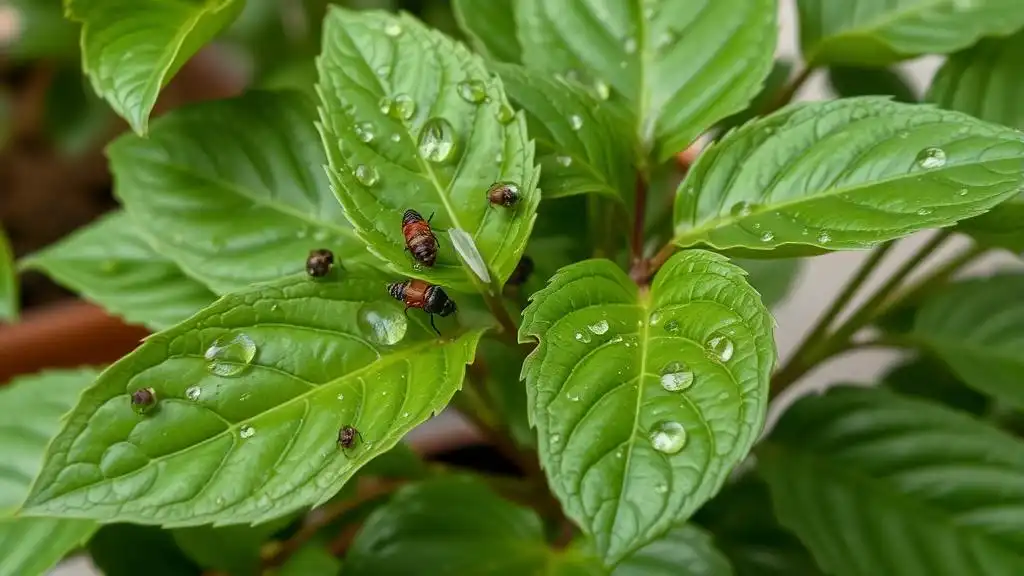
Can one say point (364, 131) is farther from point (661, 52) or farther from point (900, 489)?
point (900, 489)

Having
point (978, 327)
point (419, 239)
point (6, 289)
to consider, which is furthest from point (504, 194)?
point (6, 289)

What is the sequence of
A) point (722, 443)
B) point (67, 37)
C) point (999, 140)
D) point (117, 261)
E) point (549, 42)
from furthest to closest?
point (67, 37), point (117, 261), point (549, 42), point (999, 140), point (722, 443)

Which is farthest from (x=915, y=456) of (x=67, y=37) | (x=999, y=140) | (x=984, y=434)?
(x=67, y=37)

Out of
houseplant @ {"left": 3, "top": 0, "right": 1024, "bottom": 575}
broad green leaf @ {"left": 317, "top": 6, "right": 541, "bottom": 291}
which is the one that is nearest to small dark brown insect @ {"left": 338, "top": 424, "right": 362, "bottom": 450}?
houseplant @ {"left": 3, "top": 0, "right": 1024, "bottom": 575}

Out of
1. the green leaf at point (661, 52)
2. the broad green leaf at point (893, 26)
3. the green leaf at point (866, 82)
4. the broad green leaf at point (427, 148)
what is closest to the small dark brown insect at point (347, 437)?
the broad green leaf at point (427, 148)

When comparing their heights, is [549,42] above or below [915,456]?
above

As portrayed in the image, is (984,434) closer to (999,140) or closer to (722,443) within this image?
(999,140)

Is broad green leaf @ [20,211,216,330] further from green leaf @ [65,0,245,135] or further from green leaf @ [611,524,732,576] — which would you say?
green leaf @ [611,524,732,576]
